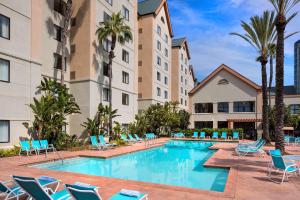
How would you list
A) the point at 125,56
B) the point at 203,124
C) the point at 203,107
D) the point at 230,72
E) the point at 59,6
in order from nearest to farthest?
the point at 59,6
the point at 125,56
the point at 230,72
the point at 203,124
the point at 203,107

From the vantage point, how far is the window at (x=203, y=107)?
42.3 metres

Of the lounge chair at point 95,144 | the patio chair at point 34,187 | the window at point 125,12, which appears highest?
the window at point 125,12

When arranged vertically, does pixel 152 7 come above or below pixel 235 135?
above

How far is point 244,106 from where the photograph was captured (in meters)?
40.0

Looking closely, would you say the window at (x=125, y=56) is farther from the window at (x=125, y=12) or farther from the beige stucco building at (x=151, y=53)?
the beige stucco building at (x=151, y=53)

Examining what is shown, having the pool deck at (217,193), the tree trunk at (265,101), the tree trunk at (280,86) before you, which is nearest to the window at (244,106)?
the tree trunk at (265,101)

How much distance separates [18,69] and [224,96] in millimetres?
30463

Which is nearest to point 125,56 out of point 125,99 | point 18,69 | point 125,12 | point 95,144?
point 125,99

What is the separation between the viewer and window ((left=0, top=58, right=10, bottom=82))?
59.5 ft

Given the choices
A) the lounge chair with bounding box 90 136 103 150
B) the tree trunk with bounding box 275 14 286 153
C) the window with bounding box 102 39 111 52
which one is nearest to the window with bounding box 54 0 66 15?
the window with bounding box 102 39 111 52

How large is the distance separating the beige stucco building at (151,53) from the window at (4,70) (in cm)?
2495

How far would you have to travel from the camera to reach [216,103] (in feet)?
137

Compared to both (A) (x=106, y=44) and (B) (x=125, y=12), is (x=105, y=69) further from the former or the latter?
(B) (x=125, y=12)

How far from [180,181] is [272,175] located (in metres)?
3.86
